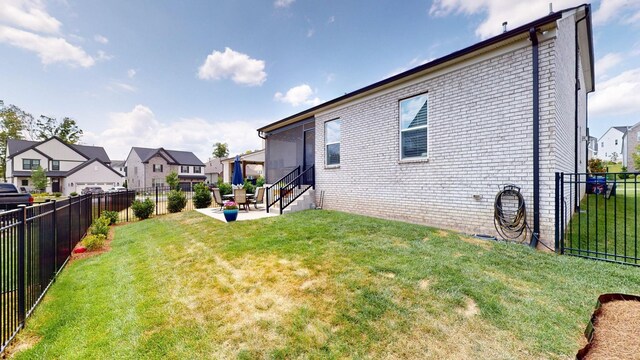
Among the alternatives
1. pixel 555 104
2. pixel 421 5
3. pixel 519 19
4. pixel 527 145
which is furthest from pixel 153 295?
pixel 421 5

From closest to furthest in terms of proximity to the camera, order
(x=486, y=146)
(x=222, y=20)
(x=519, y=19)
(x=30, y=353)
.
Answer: (x=30, y=353)
(x=486, y=146)
(x=519, y=19)
(x=222, y=20)

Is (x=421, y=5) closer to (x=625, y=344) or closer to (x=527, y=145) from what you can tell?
(x=527, y=145)

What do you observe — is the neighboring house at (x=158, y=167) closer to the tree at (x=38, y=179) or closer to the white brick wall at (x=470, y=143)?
the tree at (x=38, y=179)

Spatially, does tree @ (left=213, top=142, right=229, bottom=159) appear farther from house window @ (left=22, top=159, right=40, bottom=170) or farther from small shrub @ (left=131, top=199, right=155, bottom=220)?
small shrub @ (left=131, top=199, right=155, bottom=220)

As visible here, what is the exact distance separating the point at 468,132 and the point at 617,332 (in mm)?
4219

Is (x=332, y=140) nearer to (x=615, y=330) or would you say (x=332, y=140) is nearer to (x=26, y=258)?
(x=26, y=258)

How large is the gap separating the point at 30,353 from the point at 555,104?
27.1 ft

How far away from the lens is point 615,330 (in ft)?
7.61

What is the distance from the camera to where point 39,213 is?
3877mm

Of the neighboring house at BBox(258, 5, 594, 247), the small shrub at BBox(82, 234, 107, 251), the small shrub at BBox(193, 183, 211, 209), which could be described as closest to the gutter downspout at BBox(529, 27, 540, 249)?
the neighboring house at BBox(258, 5, 594, 247)

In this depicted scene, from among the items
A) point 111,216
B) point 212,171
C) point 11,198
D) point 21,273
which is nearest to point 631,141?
point 21,273

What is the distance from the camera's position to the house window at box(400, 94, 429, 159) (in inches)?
262

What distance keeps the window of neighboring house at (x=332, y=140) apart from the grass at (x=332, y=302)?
4.90m

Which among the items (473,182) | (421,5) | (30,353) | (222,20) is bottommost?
(30,353)
